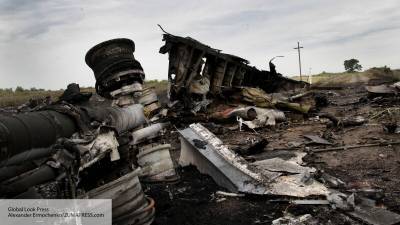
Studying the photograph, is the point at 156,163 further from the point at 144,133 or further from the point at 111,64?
the point at 111,64

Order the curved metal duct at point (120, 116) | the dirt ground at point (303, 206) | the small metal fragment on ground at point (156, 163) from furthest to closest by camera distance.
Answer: the small metal fragment on ground at point (156, 163), the dirt ground at point (303, 206), the curved metal duct at point (120, 116)

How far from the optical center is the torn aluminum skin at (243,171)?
230 inches

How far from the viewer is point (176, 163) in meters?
8.43

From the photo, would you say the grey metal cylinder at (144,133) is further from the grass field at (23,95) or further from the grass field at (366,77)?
the grass field at (366,77)

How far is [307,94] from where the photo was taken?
53.7 ft

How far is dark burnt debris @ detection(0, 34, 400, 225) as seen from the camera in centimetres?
362

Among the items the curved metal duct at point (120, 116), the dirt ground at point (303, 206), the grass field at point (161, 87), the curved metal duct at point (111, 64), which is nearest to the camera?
the curved metal duct at point (120, 116)

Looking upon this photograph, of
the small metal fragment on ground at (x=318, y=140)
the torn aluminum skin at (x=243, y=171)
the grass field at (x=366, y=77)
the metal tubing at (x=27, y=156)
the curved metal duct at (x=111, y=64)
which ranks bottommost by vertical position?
the small metal fragment on ground at (x=318, y=140)

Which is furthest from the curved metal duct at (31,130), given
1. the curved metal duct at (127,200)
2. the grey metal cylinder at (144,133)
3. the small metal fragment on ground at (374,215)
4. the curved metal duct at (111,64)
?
the small metal fragment on ground at (374,215)

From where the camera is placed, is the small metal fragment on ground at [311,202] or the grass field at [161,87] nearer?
the small metal fragment on ground at [311,202]

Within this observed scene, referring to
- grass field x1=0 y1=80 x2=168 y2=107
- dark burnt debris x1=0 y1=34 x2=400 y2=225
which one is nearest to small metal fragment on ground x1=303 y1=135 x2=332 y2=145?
dark burnt debris x1=0 y1=34 x2=400 y2=225

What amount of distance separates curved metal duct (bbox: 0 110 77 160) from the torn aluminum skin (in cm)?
271

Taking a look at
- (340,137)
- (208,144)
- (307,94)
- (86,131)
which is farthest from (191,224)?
(307,94)

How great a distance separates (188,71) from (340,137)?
6549 millimetres
